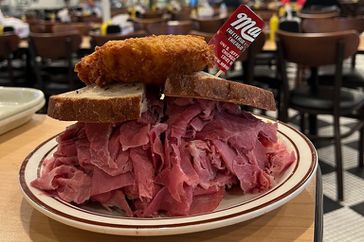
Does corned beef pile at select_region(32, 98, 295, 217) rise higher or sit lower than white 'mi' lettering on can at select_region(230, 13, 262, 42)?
lower

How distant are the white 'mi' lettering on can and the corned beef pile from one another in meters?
0.18

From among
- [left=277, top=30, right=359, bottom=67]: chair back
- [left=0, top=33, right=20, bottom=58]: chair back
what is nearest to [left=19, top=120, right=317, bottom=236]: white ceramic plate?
[left=277, top=30, right=359, bottom=67]: chair back

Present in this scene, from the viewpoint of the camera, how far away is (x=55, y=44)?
10.2 feet

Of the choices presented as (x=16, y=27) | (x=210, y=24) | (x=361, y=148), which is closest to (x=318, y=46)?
(x=361, y=148)

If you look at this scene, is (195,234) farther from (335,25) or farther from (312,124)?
(335,25)

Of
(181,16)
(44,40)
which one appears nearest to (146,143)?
(44,40)

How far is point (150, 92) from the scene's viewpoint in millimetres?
811

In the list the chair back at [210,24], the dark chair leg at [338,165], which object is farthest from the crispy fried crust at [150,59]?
the chair back at [210,24]

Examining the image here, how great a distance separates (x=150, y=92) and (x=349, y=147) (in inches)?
102

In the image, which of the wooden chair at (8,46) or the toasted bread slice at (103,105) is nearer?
the toasted bread slice at (103,105)

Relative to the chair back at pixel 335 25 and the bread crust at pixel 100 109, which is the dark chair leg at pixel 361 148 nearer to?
the chair back at pixel 335 25

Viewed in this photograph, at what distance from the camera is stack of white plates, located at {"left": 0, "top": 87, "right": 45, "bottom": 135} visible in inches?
45.7

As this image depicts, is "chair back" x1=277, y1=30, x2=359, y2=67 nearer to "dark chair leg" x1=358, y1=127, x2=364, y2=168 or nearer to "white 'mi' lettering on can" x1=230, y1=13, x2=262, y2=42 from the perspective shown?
"dark chair leg" x1=358, y1=127, x2=364, y2=168

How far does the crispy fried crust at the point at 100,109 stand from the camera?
714 mm
